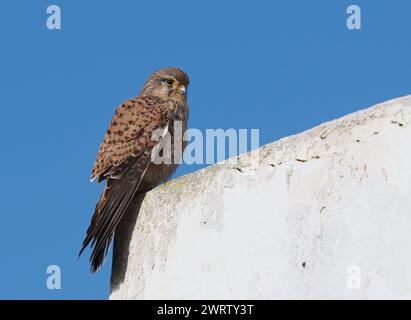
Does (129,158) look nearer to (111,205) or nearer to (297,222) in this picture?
(111,205)

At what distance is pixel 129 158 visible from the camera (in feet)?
18.9

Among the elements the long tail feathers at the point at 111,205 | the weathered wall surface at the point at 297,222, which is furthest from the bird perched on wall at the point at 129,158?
the weathered wall surface at the point at 297,222

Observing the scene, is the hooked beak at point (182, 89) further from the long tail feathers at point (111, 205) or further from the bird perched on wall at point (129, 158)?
the long tail feathers at point (111, 205)

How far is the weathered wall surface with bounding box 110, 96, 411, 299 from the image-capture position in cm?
349

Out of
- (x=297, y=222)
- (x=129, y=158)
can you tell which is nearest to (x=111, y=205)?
(x=129, y=158)

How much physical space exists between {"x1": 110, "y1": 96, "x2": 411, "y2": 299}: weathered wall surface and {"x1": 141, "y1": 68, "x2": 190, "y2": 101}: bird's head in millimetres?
2000

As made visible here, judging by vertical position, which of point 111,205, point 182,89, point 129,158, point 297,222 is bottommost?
point 297,222

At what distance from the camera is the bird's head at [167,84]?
682 centimetres

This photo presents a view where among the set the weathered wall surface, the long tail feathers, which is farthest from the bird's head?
the weathered wall surface

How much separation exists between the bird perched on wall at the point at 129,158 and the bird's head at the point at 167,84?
0.07 ft

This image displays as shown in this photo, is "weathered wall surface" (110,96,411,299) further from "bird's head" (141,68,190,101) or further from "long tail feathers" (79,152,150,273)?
"bird's head" (141,68,190,101)

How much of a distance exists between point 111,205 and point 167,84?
1.90m

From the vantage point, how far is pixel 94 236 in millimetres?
5273

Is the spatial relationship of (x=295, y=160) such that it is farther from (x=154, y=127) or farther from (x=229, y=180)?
(x=154, y=127)
